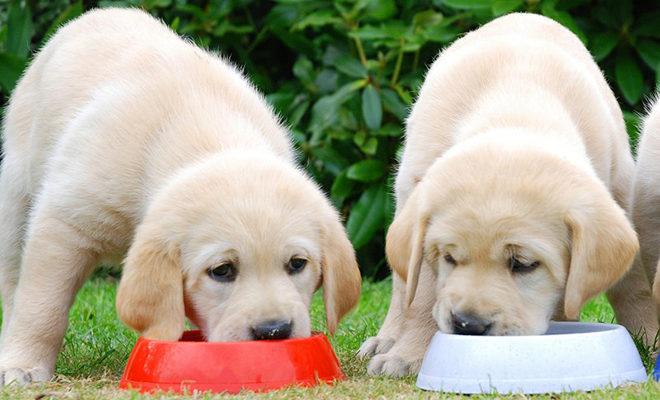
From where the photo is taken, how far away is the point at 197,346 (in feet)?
15.8

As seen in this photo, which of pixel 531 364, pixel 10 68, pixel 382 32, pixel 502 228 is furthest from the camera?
pixel 10 68

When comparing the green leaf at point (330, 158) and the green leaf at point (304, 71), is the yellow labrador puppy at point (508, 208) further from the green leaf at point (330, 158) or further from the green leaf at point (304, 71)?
the green leaf at point (304, 71)

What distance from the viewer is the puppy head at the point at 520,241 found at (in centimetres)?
484

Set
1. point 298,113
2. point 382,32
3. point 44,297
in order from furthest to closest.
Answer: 1. point 298,113
2. point 382,32
3. point 44,297

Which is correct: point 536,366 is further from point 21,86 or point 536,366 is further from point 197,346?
point 21,86

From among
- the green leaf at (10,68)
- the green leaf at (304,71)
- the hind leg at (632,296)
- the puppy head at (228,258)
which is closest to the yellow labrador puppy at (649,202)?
the hind leg at (632,296)

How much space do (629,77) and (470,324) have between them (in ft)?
14.0

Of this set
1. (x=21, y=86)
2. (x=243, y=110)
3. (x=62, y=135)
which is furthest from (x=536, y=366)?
(x=21, y=86)

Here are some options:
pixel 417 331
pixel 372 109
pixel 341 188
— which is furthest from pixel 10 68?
pixel 417 331

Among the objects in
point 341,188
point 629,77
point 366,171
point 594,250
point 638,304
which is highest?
point 594,250

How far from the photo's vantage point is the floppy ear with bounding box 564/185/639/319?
4863 mm

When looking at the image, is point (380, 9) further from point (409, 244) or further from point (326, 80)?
point (409, 244)

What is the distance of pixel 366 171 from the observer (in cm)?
879

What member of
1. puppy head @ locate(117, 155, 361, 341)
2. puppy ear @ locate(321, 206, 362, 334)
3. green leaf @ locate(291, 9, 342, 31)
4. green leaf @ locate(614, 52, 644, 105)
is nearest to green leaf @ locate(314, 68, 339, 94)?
green leaf @ locate(291, 9, 342, 31)
